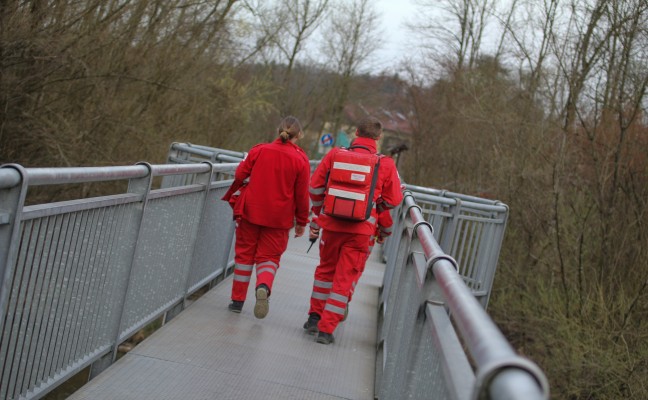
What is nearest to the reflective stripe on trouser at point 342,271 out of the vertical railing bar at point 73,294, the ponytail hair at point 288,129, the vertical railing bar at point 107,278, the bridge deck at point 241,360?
the bridge deck at point 241,360

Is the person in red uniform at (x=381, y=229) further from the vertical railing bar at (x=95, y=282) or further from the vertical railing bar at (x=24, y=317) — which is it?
the vertical railing bar at (x=24, y=317)

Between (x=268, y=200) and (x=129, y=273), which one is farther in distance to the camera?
(x=268, y=200)

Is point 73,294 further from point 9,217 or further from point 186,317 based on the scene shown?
point 186,317

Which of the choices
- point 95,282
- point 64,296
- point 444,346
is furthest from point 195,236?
point 444,346

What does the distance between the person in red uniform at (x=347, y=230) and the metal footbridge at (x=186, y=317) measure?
0.62ft

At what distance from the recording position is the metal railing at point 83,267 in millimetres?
3562

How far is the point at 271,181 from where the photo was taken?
6848 mm

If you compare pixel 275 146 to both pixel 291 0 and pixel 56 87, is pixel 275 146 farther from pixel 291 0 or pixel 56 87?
pixel 291 0

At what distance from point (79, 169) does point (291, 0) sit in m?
39.0

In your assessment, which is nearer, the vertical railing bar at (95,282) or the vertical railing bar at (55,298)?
the vertical railing bar at (55,298)

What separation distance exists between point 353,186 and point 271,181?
2.39ft

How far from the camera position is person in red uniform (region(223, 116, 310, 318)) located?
685 cm

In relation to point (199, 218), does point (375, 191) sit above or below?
above

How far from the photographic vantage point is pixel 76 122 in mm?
14695
